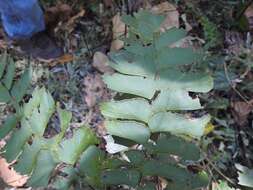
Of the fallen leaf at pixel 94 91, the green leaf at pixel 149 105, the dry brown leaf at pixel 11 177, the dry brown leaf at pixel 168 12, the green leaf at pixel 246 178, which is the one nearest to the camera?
the green leaf at pixel 149 105

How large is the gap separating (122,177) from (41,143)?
0.18 metres

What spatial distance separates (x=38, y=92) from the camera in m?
0.96

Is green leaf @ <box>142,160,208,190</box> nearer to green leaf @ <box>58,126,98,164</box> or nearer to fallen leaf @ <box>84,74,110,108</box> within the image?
green leaf @ <box>58,126,98,164</box>

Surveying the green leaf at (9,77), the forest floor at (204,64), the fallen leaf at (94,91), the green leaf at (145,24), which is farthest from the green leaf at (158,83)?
the fallen leaf at (94,91)

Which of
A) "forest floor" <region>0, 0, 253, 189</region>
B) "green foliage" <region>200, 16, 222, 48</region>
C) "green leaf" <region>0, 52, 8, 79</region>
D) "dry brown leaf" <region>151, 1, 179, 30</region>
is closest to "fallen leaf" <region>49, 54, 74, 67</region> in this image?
"forest floor" <region>0, 0, 253, 189</region>

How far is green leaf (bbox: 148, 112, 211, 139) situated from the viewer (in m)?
0.91

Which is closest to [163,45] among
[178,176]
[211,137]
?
[178,176]

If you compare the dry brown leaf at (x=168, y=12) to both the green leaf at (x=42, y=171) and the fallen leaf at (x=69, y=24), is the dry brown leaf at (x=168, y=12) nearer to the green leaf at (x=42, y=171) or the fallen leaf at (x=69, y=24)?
the fallen leaf at (x=69, y=24)

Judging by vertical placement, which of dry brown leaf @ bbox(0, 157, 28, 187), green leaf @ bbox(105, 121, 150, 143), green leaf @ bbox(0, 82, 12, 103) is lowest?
dry brown leaf @ bbox(0, 157, 28, 187)

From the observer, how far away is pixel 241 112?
5.91 ft

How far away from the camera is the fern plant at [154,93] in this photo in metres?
0.91

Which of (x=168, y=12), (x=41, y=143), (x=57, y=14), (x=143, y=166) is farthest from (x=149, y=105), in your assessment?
(x=57, y=14)

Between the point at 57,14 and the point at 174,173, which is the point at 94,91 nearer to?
the point at 57,14

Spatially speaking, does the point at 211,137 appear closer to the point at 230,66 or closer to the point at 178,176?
the point at 230,66
